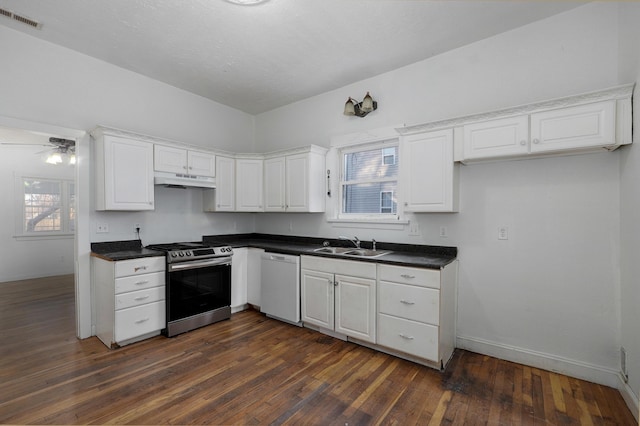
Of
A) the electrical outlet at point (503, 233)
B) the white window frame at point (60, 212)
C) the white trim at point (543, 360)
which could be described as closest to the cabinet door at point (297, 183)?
the electrical outlet at point (503, 233)

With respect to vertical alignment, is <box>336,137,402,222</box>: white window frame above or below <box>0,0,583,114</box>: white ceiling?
below

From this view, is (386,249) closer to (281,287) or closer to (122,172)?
(281,287)

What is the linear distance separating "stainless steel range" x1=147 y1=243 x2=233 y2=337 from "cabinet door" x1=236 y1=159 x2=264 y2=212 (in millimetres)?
794

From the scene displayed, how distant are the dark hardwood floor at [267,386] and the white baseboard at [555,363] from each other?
65 millimetres

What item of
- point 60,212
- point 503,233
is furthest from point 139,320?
point 60,212

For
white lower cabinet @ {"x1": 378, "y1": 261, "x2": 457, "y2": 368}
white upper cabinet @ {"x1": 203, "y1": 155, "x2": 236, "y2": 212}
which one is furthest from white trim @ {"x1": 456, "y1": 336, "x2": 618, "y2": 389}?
white upper cabinet @ {"x1": 203, "y1": 155, "x2": 236, "y2": 212}

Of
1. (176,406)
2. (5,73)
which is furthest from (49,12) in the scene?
(176,406)

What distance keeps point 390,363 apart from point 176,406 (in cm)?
177

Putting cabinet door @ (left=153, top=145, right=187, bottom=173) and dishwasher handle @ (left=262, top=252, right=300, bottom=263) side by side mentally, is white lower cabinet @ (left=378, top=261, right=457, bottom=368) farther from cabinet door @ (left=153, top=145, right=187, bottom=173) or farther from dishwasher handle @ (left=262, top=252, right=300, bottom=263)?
cabinet door @ (left=153, top=145, right=187, bottom=173)

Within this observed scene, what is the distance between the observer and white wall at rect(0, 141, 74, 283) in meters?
5.64

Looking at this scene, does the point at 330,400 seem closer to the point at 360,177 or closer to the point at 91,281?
the point at 360,177

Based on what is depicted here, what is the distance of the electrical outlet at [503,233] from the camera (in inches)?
107

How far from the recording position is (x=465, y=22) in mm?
2578

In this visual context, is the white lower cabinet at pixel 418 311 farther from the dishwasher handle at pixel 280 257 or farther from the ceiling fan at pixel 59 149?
the ceiling fan at pixel 59 149
